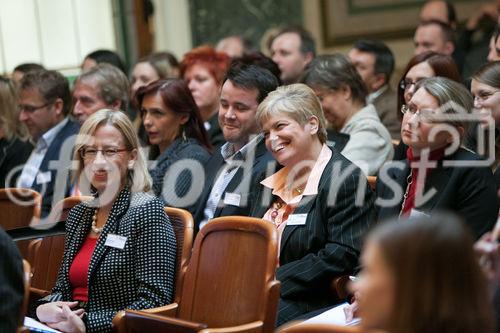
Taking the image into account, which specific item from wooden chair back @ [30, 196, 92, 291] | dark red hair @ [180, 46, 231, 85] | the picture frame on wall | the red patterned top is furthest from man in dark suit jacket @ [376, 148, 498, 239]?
the picture frame on wall

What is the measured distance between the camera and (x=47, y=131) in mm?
5332

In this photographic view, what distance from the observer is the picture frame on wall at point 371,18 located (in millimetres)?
7551

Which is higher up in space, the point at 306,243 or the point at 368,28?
the point at 368,28

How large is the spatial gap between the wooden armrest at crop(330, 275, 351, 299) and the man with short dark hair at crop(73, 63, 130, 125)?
7.43ft

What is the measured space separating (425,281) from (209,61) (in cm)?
408

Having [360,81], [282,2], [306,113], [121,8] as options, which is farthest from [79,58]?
[306,113]

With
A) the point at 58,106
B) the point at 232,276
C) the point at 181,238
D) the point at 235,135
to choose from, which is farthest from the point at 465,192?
the point at 58,106

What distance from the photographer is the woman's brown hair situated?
180cm

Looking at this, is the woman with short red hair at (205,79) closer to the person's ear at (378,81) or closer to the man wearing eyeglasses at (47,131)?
the man wearing eyeglasses at (47,131)

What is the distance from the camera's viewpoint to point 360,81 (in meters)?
4.87

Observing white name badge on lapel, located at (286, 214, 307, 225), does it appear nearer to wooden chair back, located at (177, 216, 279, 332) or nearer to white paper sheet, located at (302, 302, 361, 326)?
wooden chair back, located at (177, 216, 279, 332)

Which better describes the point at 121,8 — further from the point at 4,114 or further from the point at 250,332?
the point at 250,332

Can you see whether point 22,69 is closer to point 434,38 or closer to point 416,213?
point 434,38

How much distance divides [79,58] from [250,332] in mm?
4819
